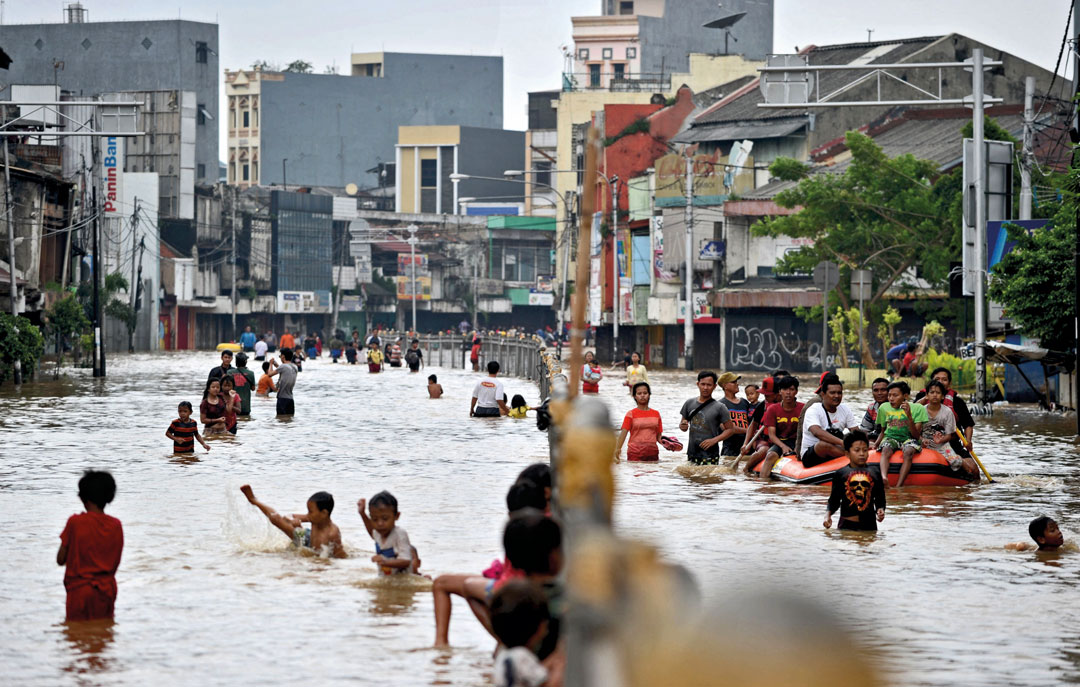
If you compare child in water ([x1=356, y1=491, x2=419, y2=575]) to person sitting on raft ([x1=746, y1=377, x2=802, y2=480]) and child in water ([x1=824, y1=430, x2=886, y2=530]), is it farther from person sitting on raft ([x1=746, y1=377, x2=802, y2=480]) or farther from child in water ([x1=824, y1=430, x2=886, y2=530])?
person sitting on raft ([x1=746, y1=377, x2=802, y2=480])

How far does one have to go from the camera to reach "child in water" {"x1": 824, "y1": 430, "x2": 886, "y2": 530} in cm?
1395

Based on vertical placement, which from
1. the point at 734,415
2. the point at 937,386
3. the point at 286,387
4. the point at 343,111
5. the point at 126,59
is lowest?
the point at 286,387

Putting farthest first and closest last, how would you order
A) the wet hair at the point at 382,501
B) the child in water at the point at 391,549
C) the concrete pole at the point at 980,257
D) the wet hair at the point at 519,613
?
the concrete pole at the point at 980,257 < the child in water at the point at 391,549 < the wet hair at the point at 382,501 < the wet hair at the point at 519,613

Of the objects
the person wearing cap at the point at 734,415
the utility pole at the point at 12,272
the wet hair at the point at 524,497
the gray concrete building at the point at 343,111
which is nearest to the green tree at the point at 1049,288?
the person wearing cap at the point at 734,415

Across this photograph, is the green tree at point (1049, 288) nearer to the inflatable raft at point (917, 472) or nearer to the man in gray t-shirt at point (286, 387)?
the inflatable raft at point (917, 472)

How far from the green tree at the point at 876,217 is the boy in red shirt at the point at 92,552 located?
38.8 metres

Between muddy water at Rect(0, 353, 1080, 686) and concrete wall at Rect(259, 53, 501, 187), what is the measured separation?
337 feet

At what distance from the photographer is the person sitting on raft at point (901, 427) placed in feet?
59.1

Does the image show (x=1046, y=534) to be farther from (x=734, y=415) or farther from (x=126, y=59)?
(x=126, y=59)

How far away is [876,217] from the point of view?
48500mm

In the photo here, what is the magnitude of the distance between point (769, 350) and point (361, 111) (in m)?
75.9

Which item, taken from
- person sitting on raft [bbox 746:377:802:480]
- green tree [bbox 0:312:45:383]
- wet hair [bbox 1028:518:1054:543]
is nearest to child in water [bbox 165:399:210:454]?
person sitting on raft [bbox 746:377:802:480]

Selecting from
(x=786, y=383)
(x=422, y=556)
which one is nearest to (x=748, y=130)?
(x=786, y=383)

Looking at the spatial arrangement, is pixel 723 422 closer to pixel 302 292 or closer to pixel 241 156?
pixel 302 292
